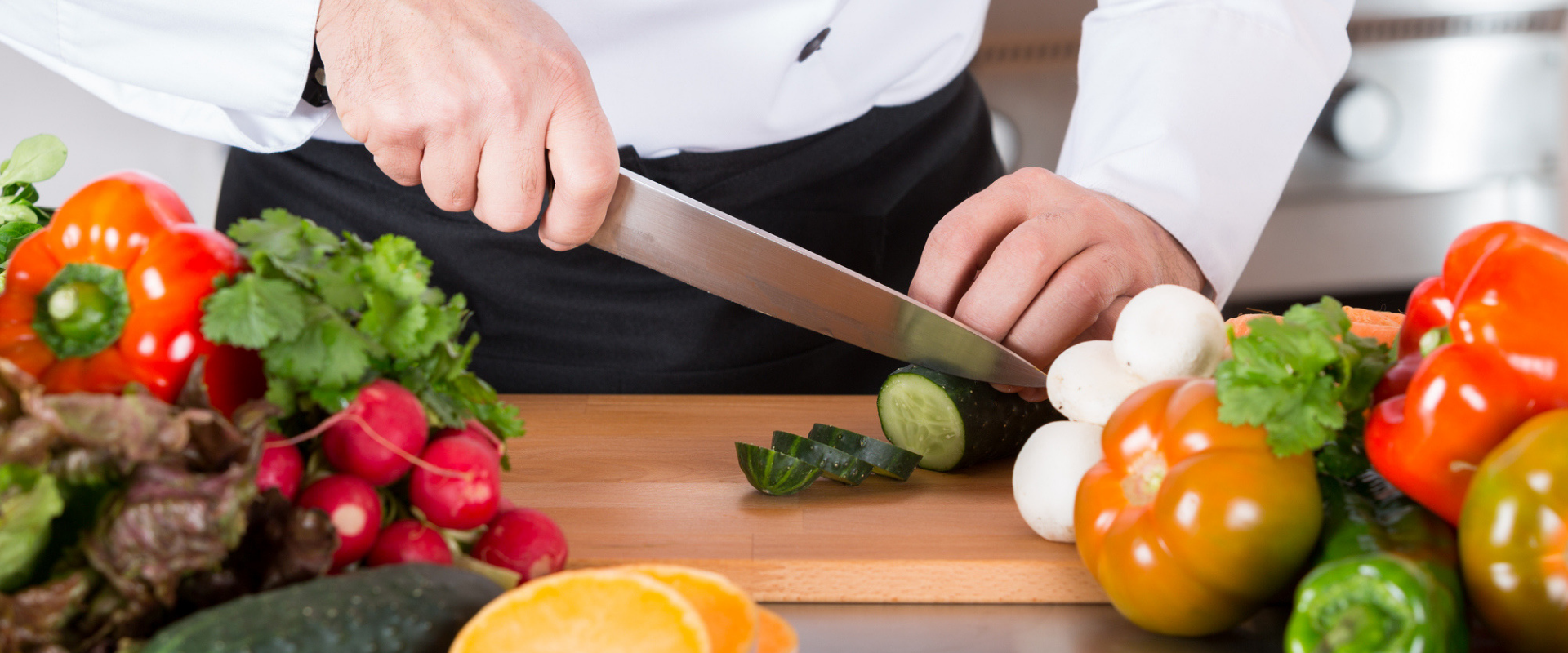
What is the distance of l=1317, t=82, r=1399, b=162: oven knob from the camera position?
1947 millimetres

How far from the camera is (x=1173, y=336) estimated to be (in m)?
0.79

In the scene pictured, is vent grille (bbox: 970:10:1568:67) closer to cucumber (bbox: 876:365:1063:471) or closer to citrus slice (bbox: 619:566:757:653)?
cucumber (bbox: 876:365:1063:471)

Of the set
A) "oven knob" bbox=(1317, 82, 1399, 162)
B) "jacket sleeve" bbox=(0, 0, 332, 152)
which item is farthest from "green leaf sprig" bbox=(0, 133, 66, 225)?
"oven knob" bbox=(1317, 82, 1399, 162)

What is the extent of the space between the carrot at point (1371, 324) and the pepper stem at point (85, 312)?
78 cm

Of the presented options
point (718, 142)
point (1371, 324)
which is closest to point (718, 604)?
point (1371, 324)

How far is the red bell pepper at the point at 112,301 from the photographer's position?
0.56 meters

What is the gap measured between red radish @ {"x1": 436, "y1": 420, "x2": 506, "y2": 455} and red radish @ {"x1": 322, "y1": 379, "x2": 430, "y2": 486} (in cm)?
3

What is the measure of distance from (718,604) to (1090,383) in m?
0.40

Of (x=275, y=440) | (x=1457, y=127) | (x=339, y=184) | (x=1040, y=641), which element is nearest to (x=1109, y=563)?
(x=1040, y=641)

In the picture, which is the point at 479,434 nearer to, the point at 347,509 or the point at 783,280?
the point at 347,509

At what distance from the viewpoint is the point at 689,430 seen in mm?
1120

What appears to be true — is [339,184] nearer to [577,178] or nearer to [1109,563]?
[577,178]

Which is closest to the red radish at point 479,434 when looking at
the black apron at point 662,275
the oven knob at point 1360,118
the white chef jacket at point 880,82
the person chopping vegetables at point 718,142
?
the person chopping vegetables at point 718,142

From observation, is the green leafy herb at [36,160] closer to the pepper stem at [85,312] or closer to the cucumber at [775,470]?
the pepper stem at [85,312]
